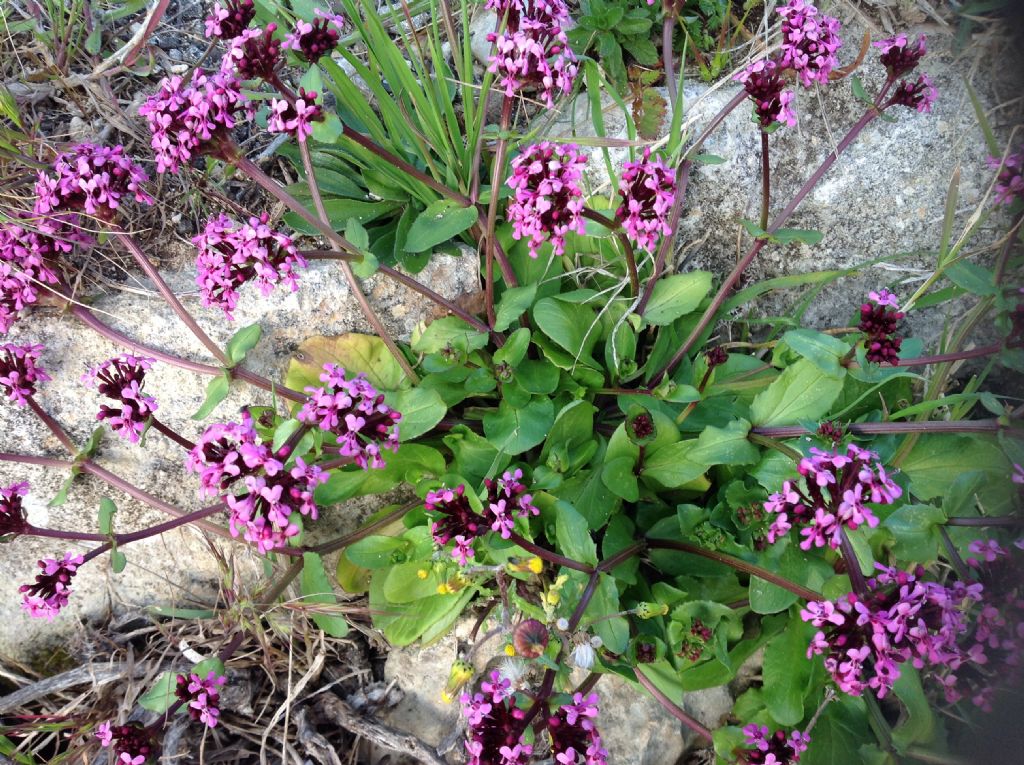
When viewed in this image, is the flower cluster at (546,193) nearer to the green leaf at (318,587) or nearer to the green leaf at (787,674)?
the green leaf at (318,587)

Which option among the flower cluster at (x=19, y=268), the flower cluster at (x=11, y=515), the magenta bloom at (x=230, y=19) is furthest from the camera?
the flower cluster at (x=19, y=268)

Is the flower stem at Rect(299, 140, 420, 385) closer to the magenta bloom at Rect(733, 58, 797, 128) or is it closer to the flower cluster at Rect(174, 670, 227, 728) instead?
the flower cluster at Rect(174, 670, 227, 728)

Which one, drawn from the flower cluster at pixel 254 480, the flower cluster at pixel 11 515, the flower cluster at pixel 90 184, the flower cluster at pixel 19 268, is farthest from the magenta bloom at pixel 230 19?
the flower cluster at pixel 11 515

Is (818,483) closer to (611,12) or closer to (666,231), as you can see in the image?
(666,231)

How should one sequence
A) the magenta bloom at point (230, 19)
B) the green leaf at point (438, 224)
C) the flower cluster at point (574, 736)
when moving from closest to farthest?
the flower cluster at point (574, 736) < the magenta bloom at point (230, 19) < the green leaf at point (438, 224)

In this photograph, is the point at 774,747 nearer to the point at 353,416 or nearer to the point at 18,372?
the point at 353,416

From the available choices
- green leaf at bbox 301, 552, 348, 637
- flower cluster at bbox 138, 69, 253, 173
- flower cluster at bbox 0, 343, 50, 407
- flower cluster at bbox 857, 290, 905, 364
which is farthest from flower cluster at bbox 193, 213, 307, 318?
flower cluster at bbox 857, 290, 905, 364
